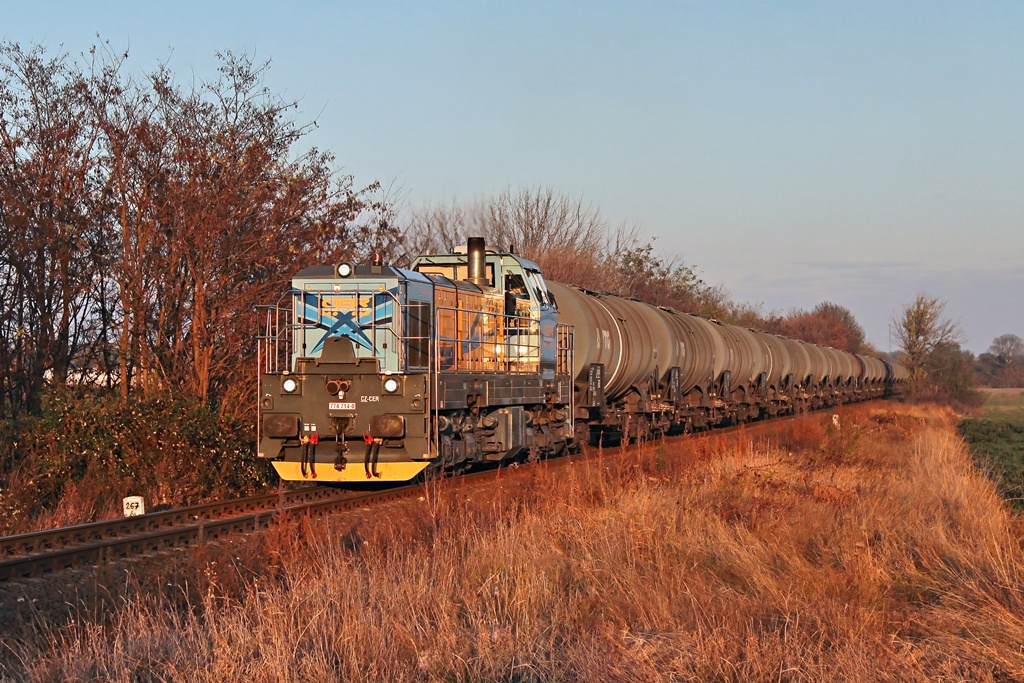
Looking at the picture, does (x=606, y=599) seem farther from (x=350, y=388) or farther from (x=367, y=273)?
(x=367, y=273)

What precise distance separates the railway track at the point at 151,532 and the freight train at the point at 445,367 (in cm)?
60

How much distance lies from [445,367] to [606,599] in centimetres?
684

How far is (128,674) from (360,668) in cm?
117

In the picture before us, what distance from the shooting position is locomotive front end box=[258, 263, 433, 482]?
1198 centimetres

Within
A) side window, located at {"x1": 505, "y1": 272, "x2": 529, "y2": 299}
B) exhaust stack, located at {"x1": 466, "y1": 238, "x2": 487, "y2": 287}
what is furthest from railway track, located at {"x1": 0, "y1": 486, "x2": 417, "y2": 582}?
side window, located at {"x1": 505, "y1": 272, "x2": 529, "y2": 299}

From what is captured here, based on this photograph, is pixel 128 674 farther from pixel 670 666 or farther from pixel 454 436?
pixel 454 436

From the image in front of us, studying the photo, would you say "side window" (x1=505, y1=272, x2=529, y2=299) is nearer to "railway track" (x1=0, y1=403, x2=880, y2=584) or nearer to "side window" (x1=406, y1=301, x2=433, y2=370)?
"side window" (x1=406, y1=301, x2=433, y2=370)

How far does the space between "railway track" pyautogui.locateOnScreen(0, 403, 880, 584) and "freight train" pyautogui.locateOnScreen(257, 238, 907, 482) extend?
1.98ft

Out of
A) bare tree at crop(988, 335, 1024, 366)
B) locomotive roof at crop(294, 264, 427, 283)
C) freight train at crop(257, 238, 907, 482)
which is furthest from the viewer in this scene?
bare tree at crop(988, 335, 1024, 366)

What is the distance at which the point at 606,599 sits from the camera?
690 cm

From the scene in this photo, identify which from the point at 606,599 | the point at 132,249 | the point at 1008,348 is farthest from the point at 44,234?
the point at 1008,348

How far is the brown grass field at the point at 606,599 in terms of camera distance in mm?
5332

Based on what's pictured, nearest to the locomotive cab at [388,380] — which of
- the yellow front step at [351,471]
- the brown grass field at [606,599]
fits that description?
the yellow front step at [351,471]

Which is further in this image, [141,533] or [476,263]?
[476,263]
